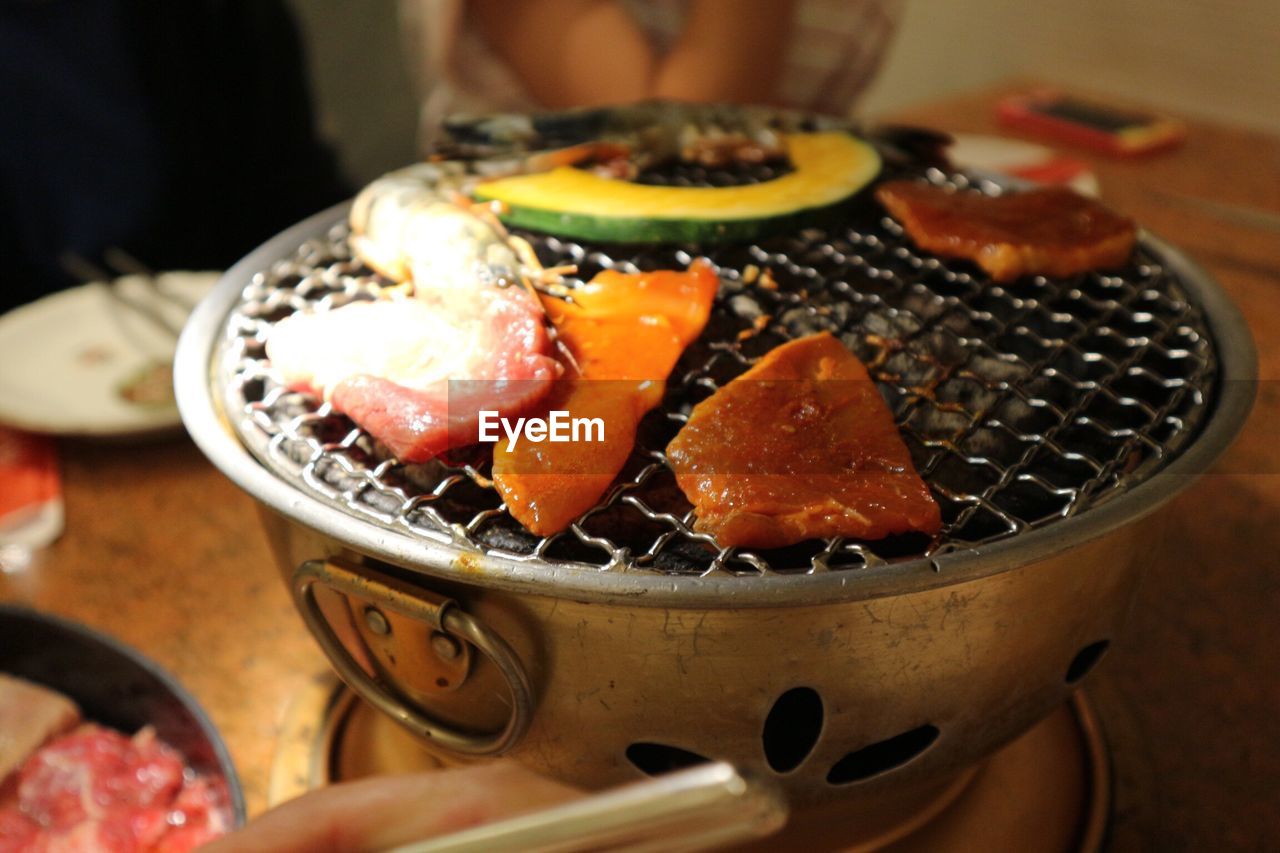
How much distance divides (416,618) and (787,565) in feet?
1.19

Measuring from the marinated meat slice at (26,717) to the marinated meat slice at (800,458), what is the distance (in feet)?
3.68

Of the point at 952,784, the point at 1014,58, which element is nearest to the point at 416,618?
the point at 952,784

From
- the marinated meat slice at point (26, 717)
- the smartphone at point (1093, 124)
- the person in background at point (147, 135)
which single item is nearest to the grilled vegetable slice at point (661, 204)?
the marinated meat slice at point (26, 717)

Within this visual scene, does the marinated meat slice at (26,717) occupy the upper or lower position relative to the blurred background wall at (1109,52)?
lower

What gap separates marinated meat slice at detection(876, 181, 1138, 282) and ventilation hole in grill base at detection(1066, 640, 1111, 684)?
1.63ft

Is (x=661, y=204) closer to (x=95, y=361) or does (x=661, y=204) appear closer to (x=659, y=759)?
(x=659, y=759)

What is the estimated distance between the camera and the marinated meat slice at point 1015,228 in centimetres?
131

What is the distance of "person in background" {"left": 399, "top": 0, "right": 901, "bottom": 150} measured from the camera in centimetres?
291

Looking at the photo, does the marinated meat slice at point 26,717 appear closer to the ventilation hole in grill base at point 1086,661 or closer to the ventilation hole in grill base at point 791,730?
the ventilation hole in grill base at point 791,730

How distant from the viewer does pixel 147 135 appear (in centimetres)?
361

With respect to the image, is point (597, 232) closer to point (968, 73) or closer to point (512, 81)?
point (512, 81)

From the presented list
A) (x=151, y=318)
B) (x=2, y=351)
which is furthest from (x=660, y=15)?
(x=2, y=351)

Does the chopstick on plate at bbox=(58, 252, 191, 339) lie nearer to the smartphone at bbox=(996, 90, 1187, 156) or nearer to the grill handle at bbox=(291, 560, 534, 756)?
the grill handle at bbox=(291, 560, 534, 756)

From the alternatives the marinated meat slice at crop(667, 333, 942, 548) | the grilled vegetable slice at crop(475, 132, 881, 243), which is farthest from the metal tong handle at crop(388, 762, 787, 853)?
the grilled vegetable slice at crop(475, 132, 881, 243)
